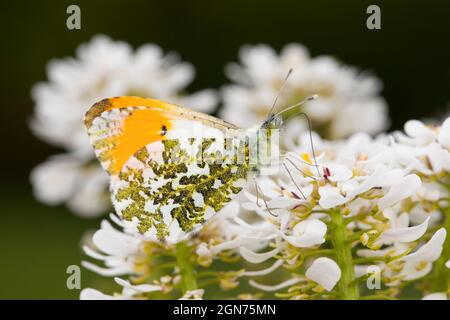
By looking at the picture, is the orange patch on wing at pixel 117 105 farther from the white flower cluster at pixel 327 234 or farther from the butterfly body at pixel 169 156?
the white flower cluster at pixel 327 234

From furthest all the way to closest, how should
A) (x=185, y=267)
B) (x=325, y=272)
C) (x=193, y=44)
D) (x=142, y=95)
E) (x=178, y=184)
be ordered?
(x=193, y=44) < (x=142, y=95) < (x=178, y=184) < (x=185, y=267) < (x=325, y=272)

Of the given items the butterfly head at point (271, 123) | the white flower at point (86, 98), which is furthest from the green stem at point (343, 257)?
the white flower at point (86, 98)

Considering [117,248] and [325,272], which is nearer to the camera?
[325,272]

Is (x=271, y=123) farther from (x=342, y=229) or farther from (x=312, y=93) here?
(x=312, y=93)

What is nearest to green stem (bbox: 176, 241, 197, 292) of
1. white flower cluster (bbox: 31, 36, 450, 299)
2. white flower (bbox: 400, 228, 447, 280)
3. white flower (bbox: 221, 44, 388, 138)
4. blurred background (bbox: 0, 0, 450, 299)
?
white flower cluster (bbox: 31, 36, 450, 299)

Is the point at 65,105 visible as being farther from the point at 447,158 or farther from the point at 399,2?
the point at 399,2

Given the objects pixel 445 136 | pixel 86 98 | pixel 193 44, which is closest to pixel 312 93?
pixel 86 98
